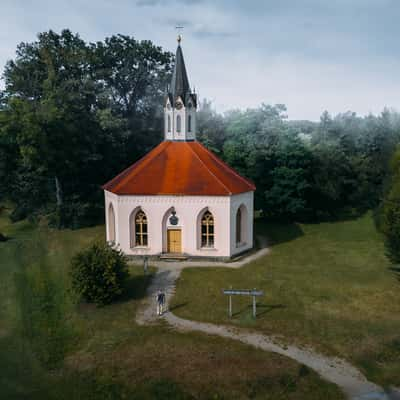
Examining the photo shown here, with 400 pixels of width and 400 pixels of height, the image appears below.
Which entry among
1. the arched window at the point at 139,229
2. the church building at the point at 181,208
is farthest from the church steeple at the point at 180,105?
the arched window at the point at 139,229

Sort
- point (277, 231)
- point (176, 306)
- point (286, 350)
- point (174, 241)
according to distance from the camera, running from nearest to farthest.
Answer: point (286, 350), point (176, 306), point (174, 241), point (277, 231)

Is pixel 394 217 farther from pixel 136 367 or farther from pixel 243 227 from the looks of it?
pixel 136 367

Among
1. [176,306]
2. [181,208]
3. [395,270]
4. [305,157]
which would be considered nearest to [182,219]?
[181,208]

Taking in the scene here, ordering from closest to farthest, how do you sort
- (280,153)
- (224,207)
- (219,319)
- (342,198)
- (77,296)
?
(219,319) → (77,296) → (224,207) → (280,153) → (342,198)

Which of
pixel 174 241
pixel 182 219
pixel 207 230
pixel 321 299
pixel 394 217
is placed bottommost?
pixel 321 299

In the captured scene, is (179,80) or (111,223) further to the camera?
(179,80)

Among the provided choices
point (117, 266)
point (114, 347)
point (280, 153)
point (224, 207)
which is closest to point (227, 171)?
point (224, 207)

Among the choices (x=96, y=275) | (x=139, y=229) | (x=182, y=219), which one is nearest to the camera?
(x=96, y=275)

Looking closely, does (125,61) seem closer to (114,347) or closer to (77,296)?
(77,296)
